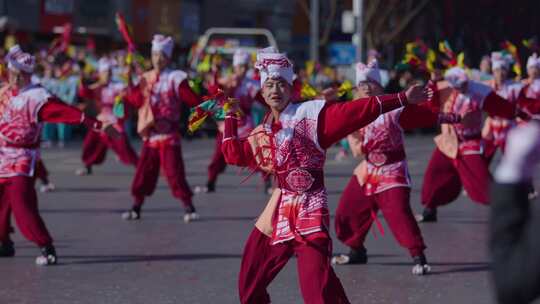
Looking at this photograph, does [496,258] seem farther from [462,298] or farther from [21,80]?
[21,80]

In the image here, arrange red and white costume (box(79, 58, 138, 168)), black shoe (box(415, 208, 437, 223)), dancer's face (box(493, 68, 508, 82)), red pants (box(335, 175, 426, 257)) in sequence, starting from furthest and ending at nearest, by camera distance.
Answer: red and white costume (box(79, 58, 138, 168)) < dancer's face (box(493, 68, 508, 82)) < black shoe (box(415, 208, 437, 223)) < red pants (box(335, 175, 426, 257))

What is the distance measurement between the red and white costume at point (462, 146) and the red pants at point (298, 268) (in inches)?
169

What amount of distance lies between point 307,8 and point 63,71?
20.4 m

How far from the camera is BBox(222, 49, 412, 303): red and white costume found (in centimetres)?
620

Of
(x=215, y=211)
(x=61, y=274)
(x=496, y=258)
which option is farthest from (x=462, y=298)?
(x=215, y=211)

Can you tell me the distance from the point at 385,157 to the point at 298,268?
306 centimetres

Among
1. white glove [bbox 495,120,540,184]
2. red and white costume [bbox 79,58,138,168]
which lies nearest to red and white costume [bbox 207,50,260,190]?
red and white costume [bbox 79,58,138,168]

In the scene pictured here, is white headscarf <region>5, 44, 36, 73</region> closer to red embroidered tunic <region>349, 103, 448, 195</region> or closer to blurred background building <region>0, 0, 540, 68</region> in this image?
red embroidered tunic <region>349, 103, 448, 195</region>

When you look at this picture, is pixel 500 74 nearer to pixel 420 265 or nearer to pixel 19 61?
pixel 420 265

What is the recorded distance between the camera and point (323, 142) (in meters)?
6.33

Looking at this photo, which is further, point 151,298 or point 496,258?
point 151,298

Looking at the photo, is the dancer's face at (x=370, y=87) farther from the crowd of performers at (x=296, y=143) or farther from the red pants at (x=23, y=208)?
the red pants at (x=23, y=208)

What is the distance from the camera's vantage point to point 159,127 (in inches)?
476

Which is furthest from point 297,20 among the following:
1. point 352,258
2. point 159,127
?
point 352,258
